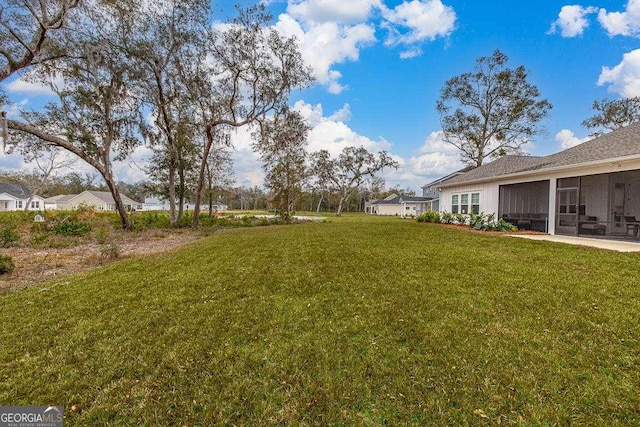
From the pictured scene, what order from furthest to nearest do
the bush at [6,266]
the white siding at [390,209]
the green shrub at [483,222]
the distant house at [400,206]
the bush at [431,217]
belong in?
the white siding at [390,209], the distant house at [400,206], the bush at [431,217], the green shrub at [483,222], the bush at [6,266]

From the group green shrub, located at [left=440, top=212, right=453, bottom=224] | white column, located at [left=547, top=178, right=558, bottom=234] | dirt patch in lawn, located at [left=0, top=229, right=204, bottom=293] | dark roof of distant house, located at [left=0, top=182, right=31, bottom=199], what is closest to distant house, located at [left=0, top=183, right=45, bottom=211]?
dark roof of distant house, located at [left=0, top=182, right=31, bottom=199]

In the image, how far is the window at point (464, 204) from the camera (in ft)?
53.0

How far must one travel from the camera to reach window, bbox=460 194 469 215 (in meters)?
16.2

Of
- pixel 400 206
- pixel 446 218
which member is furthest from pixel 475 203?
pixel 400 206

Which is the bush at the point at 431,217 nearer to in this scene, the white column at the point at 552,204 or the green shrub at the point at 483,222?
the green shrub at the point at 483,222

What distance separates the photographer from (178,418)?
78.9 inches

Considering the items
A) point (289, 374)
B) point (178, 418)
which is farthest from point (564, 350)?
point (178, 418)

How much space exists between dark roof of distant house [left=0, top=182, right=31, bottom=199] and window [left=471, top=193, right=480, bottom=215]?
53595 mm

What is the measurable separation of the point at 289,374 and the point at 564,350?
261cm

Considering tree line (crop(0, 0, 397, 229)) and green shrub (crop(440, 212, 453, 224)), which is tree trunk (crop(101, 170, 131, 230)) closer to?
tree line (crop(0, 0, 397, 229))

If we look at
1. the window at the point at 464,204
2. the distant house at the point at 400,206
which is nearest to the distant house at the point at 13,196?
the window at the point at 464,204

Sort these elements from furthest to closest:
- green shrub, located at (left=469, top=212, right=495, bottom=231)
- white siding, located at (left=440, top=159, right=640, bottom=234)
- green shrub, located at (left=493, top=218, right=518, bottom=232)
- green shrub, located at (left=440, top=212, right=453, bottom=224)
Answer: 1. green shrub, located at (left=440, top=212, right=453, bottom=224)
2. green shrub, located at (left=469, top=212, right=495, bottom=231)
3. green shrub, located at (left=493, top=218, right=518, bottom=232)
4. white siding, located at (left=440, top=159, right=640, bottom=234)

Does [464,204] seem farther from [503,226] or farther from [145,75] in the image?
[145,75]

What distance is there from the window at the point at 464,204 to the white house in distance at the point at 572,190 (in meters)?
0.06
